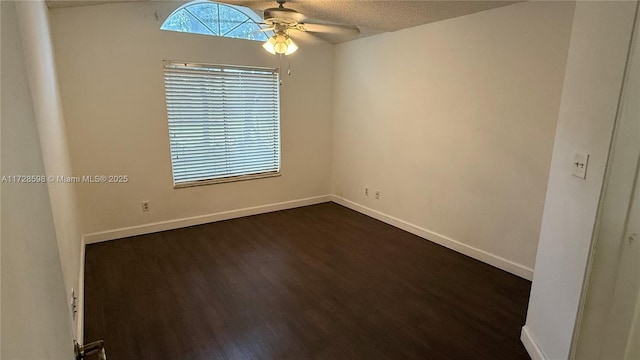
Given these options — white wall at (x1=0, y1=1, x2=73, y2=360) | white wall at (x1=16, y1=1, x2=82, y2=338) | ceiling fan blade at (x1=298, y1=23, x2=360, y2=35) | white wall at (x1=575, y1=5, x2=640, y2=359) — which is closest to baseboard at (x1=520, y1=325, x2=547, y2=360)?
white wall at (x1=575, y1=5, x2=640, y2=359)

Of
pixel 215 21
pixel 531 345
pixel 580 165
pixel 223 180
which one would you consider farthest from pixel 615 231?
pixel 215 21

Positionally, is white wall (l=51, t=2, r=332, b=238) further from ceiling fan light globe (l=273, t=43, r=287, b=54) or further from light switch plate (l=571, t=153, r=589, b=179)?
light switch plate (l=571, t=153, r=589, b=179)

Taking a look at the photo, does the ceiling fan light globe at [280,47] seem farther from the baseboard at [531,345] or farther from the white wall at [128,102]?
the baseboard at [531,345]

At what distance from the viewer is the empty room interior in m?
1.42

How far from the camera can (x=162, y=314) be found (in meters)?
2.46

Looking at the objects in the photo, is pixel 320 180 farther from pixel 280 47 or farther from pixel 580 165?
pixel 580 165

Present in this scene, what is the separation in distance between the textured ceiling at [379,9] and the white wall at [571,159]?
1.38 m

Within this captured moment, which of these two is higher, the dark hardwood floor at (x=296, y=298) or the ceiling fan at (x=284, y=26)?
the ceiling fan at (x=284, y=26)

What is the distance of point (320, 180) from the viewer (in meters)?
5.26

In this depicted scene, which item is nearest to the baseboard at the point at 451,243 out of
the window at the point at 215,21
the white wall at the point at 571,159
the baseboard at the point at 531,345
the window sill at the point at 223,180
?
the baseboard at the point at 531,345

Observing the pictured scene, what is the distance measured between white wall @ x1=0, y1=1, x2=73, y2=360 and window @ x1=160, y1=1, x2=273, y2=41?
329 cm

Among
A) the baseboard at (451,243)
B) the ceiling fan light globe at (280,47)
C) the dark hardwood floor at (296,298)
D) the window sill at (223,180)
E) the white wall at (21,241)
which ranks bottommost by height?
the dark hardwood floor at (296,298)

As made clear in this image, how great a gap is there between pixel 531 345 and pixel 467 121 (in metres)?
2.02

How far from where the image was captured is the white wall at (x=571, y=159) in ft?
4.87
